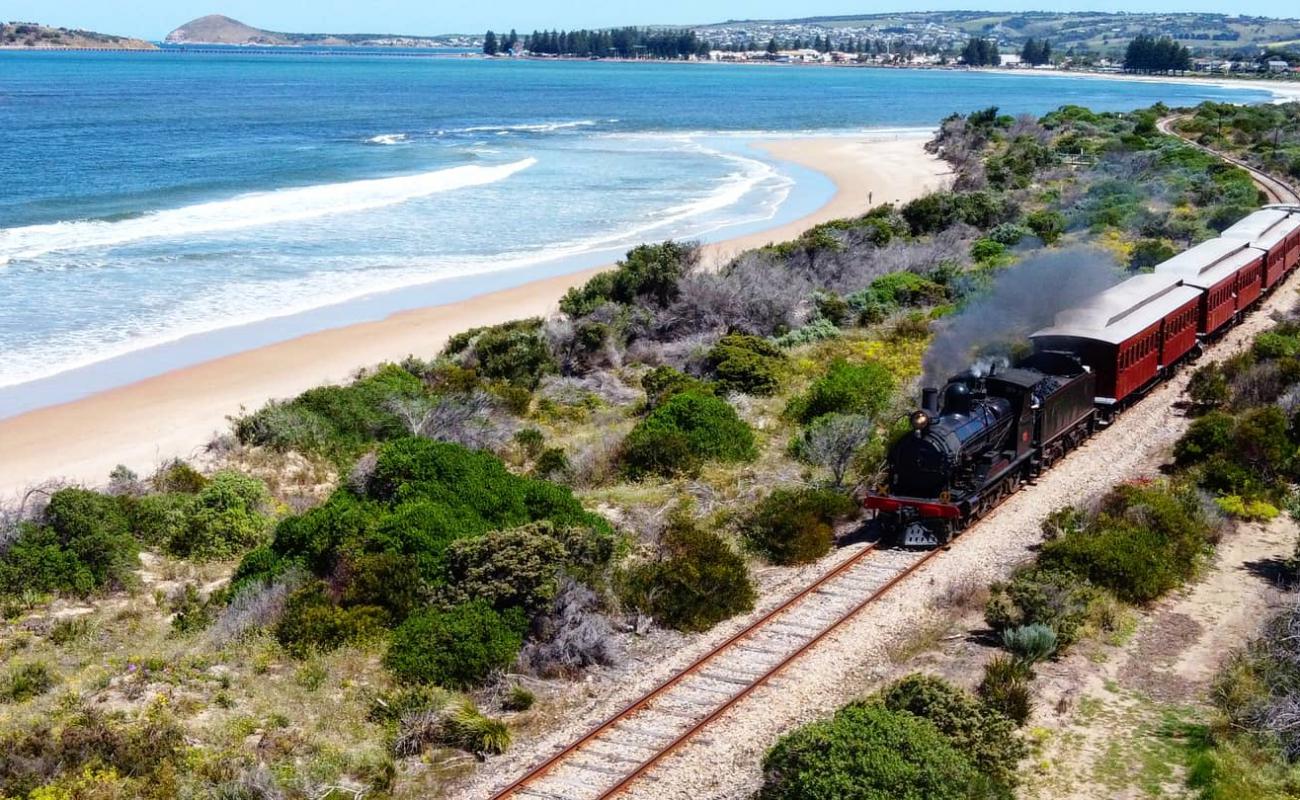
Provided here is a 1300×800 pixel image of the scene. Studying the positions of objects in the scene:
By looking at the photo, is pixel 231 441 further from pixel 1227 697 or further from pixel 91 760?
pixel 1227 697

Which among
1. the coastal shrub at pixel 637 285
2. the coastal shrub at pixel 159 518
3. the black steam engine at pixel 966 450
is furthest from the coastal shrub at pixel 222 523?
the coastal shrub at pixel 637 285

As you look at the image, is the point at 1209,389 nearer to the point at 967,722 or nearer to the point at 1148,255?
the point at 1148,255

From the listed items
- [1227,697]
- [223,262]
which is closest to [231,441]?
[1227,697]

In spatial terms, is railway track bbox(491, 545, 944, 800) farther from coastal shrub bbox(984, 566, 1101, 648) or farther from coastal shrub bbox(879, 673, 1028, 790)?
coastal shrub bbox(879, 673, 1028, 790)

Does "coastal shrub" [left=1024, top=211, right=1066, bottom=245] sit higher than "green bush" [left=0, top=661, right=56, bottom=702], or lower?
higher

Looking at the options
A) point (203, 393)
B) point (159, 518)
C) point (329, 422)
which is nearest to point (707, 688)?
point (159, 518)

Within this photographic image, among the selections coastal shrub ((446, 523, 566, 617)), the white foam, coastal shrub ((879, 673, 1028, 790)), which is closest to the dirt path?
coastal shrub ((879, 673, 1028, 790))
